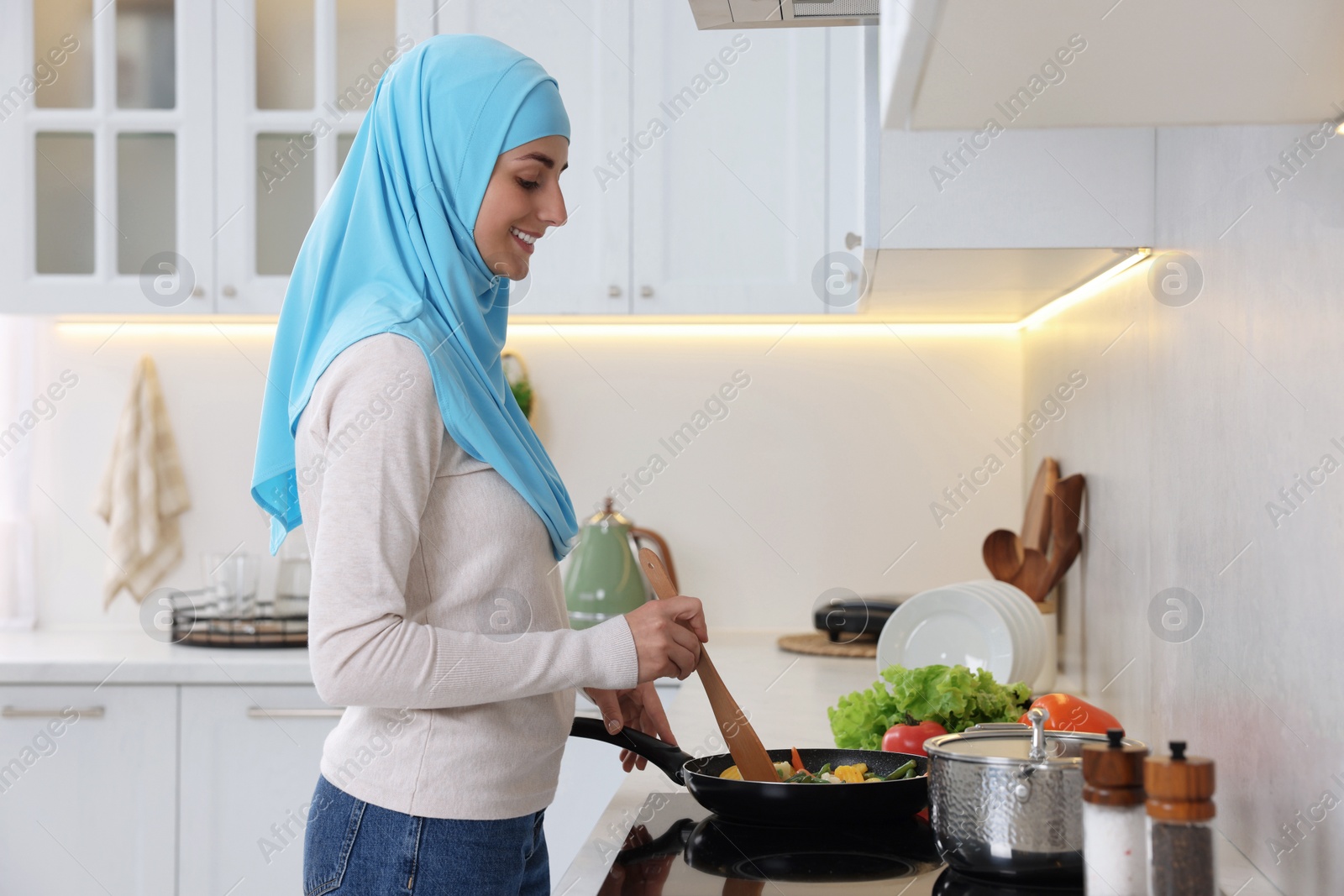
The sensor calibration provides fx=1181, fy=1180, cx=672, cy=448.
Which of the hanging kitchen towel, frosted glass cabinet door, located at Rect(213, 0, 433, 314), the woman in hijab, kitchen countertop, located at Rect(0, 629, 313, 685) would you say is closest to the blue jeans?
the woman in hijab

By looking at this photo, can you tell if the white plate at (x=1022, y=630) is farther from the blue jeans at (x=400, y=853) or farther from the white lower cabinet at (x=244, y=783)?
the white lower cabinet at (x=244, y=783)

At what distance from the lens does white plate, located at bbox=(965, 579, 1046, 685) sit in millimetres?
1705

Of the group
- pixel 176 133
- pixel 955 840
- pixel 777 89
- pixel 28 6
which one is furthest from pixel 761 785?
pixel 28 6

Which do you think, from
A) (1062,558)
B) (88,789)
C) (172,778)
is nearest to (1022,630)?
(1062,558)

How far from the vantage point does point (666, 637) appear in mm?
942

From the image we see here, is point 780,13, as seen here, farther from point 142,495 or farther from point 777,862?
point 142,495

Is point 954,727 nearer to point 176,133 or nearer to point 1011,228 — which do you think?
point 1011,228

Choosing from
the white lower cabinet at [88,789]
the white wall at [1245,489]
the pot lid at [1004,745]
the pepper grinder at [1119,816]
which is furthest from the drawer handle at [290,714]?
the pepper grinder at [1119,816]

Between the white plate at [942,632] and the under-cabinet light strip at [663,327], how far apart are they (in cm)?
85

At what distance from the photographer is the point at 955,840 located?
875 millimetres

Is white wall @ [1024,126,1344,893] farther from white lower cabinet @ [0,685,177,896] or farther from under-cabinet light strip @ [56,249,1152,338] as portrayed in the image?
white lower cabinet @ [0,685,177,896]

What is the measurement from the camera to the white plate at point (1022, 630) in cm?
171

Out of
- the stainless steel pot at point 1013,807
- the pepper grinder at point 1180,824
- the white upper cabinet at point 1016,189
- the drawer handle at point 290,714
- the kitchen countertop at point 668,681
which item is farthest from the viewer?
the drawer handle at point 290,714

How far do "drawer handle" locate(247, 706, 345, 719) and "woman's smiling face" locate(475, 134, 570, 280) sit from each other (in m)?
1.27
